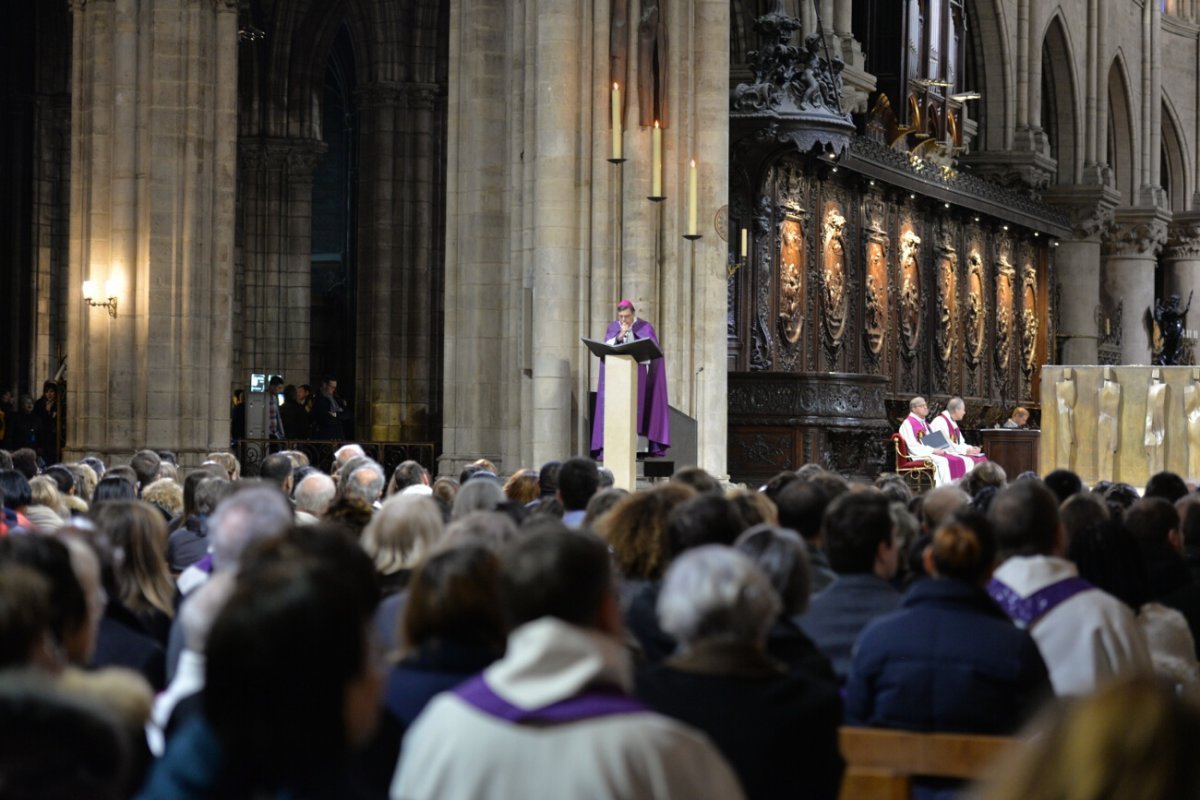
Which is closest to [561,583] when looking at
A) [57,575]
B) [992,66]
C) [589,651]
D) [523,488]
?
[589,651]

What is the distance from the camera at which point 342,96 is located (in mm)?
38656

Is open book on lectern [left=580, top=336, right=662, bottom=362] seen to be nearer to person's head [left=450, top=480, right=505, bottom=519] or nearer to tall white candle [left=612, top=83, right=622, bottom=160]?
tall white candle [left=612, top=83, right=622, bottom=160]

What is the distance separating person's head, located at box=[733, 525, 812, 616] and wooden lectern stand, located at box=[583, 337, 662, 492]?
9.53 m

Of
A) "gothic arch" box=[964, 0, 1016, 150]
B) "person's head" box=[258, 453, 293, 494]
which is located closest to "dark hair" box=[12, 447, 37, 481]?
"person's head" box=[258, 453, 293, 494]

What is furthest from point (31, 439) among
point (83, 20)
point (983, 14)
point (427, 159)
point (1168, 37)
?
point (1168, 37)

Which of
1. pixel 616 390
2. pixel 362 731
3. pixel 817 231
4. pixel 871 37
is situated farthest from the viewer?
pixel 871 37

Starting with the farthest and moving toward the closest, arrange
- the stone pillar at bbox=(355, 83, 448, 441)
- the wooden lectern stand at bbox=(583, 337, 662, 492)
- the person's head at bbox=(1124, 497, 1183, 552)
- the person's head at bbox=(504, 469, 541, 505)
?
the stone pillar at bbox=(355, 83, 448, 441)
the wooden lectern stand at bbox=(583, 337, 662, 492)
the person's head at bbox=(504, 469, 541, 505)
the person's head at bbox=(1124, 497, 1183, 552)

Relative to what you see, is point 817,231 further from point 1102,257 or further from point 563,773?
point 563,773

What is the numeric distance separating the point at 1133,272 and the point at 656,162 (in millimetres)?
26653

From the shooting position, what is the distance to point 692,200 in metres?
17.4

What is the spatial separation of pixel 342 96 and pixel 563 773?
36.9 m

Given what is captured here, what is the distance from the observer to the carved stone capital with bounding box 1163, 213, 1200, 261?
4450 centimetres

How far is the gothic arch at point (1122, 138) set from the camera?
4112 cm

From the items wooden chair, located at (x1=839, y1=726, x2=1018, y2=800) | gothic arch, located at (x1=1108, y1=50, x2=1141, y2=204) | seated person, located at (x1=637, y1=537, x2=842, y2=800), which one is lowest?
Result: wooden chair, located at (x1=839, y1=726, x2=1018, y2=800)
